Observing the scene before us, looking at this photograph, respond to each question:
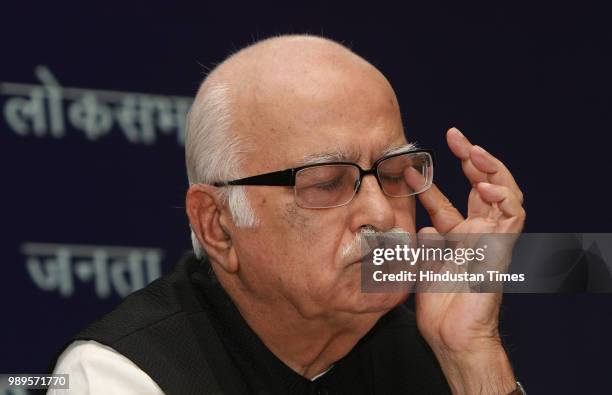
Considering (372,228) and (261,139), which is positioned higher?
(261,139)

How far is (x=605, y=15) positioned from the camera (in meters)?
4.46

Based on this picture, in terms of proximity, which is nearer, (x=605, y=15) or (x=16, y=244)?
(x=16, y=244)

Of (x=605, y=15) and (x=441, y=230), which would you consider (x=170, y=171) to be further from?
(x=605, y=15)

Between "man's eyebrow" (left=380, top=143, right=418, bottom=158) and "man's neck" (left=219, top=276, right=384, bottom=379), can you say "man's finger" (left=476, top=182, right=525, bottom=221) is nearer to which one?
"man's eyebrow" (left=380, top=143, right=418, bottom=158)

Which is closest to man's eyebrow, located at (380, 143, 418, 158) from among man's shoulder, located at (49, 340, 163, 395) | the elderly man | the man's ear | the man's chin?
the elderly man

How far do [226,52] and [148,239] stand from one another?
2.41 ft

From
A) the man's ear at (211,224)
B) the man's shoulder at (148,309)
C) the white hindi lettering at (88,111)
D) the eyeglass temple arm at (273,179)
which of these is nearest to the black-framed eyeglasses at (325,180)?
the eyeglass temple arm at (273,179)

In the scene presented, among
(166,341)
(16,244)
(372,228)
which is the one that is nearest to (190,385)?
(166,341)

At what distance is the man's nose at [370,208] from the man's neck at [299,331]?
296 mm

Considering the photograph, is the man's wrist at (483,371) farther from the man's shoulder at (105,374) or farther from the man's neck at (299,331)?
the man's shoulder at (105,374)

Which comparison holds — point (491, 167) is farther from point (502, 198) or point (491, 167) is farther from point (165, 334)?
point (165, 334)

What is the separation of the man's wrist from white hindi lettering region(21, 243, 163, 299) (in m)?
1.32

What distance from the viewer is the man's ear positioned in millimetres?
2859

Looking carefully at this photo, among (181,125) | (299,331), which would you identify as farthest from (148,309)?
(181,125)
